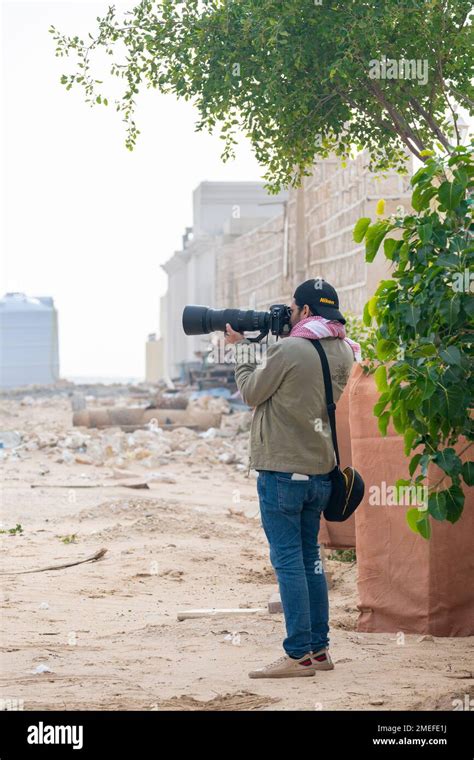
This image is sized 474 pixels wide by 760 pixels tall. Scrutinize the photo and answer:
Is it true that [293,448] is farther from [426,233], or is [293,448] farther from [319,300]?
[426,233]

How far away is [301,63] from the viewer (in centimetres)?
879

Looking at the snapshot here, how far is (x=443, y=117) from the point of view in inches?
404

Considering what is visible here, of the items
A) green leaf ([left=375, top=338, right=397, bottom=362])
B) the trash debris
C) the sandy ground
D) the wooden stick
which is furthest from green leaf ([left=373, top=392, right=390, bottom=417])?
the trash debris

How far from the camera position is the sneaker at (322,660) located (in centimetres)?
519

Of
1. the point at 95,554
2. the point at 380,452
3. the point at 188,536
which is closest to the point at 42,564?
the point at 95,554

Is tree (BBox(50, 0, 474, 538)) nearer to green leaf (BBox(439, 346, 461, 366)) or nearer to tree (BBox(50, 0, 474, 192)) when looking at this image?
tree (BBox(50, 0, 474, 192))

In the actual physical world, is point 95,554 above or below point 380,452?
below

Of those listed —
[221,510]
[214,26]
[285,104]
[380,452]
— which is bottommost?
[221,510]

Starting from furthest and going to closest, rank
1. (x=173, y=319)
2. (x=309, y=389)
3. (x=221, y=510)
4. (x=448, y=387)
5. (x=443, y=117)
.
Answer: (x=173, y=319) < (x=221, y=510) < (x=443, y=117) < (x=309, y=389) < (x=448, y=387)

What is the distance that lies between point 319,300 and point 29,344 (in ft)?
215

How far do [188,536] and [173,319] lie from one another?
169 feet

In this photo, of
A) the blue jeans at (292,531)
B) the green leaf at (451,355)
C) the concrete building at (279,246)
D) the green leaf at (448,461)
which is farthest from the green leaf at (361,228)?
the concrete building at (279,246)

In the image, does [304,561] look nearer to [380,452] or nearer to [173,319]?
[380,452]

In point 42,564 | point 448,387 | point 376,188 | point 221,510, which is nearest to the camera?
point 448,387
